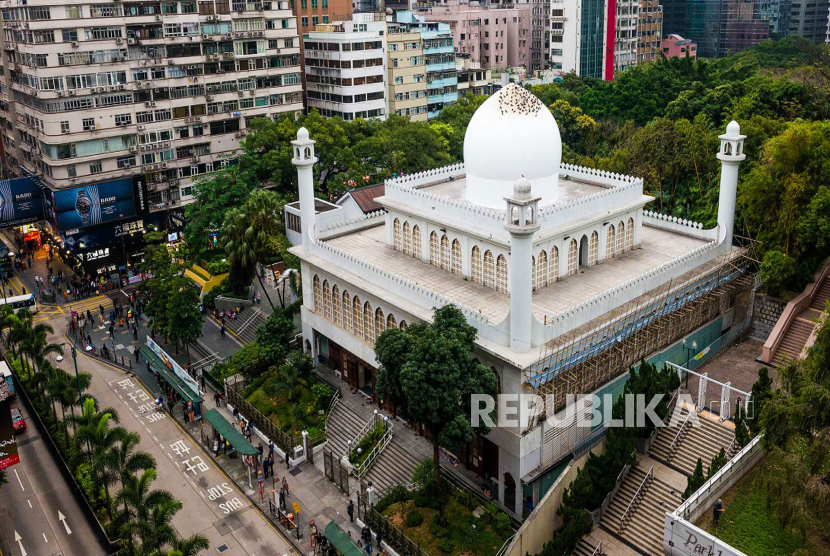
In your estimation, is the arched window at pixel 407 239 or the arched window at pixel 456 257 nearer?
the arched window at pixel 456 257

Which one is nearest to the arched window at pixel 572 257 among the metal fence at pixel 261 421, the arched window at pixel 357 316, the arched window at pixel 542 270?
the arched window at pixel 542 270

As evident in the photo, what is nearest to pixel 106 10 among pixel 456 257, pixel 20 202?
pixel 20 202

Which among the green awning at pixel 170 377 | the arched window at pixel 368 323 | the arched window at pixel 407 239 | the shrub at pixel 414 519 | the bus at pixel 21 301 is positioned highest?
the arched window at pixel 407 239

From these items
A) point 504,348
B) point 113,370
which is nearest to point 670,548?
point 504,348

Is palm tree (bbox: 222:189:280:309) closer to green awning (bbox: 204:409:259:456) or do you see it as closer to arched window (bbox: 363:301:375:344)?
green awning (bbox: 204:409:259:456)

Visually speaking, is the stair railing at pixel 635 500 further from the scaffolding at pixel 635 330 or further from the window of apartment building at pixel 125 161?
the window of apartment building at pixel 125 161

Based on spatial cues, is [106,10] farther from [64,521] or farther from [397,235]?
[64,521]
